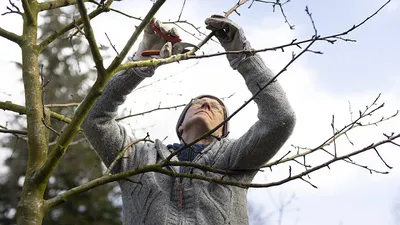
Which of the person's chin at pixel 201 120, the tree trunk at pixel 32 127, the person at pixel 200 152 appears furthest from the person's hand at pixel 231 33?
the tree trunk at pixel 32 127

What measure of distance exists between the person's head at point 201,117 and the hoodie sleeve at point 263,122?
0.27 metres

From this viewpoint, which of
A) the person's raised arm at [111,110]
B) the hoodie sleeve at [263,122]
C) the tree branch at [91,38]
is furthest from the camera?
the person's raised arm at [111,110]

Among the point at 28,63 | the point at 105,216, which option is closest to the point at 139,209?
the point at 28,63

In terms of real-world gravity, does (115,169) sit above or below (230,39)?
below

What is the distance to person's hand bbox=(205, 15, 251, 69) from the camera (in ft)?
9.15

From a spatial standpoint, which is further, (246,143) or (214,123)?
(214,123)

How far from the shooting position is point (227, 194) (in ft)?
9.24

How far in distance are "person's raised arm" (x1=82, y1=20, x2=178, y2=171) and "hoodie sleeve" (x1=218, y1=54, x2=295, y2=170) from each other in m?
0.39

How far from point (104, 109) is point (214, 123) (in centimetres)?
60

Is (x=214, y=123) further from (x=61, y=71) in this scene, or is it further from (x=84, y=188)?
(x=61, y=71)

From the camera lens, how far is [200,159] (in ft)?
9.67

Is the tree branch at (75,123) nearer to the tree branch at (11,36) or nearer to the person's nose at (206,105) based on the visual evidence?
the tree branch at (11,36)

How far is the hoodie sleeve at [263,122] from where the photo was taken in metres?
2.73

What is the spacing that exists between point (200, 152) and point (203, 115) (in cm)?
43
